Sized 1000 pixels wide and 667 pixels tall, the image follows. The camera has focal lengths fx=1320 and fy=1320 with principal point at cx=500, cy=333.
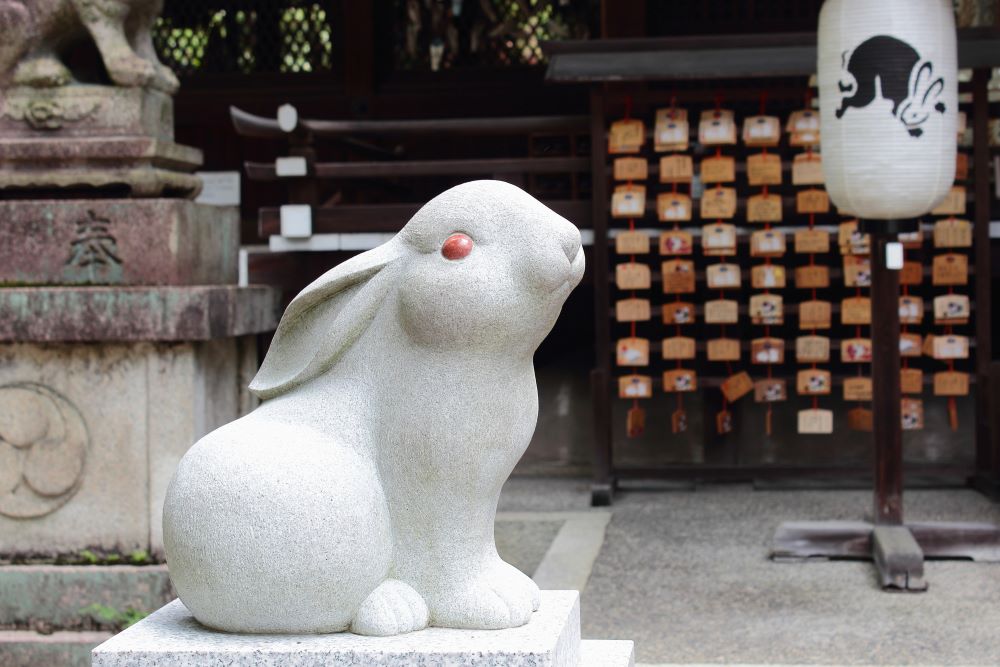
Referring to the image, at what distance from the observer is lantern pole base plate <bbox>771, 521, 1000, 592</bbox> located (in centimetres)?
689

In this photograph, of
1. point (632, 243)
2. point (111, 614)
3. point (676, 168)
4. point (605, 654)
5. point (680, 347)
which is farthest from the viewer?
point (680, 347)

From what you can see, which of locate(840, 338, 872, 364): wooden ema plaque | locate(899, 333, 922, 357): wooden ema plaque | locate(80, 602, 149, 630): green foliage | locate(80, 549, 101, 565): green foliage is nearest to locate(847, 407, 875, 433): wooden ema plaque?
locate(840, 338, 872, 364): wooden ema plaque

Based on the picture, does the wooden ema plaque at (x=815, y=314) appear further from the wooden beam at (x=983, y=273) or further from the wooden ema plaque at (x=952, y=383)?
the wooden beam at (x=983, y=273)

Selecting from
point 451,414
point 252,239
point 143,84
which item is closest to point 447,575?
point 451,414

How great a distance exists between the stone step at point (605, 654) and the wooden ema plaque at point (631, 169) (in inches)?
195

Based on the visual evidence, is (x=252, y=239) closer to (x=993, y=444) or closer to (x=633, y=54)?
(x=633, y=54)

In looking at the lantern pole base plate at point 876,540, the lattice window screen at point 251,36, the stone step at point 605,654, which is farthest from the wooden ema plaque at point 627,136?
the stone step at point 605,654

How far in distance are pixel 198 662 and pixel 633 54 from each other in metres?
5.87

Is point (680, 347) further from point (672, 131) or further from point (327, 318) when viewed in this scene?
point (327, 318)

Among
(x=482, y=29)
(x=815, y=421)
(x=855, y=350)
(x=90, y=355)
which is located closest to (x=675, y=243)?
(x=855, y=350)

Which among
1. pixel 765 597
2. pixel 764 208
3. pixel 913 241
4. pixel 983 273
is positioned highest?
pixel 764 208

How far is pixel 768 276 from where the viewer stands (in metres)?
8.84

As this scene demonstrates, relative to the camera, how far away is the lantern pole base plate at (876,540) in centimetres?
689

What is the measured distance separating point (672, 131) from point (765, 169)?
659 millimetres
